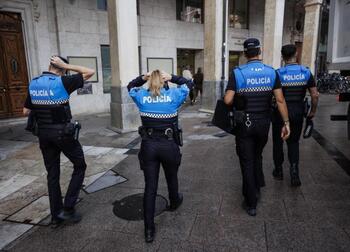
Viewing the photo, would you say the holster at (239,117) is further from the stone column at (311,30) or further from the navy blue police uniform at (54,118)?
the stone column at (311,30)

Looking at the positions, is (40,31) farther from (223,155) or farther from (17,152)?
(223,155)

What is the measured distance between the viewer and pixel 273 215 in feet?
10.9

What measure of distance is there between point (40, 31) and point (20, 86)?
1.96 metres

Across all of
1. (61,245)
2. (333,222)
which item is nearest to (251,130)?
(333,222)

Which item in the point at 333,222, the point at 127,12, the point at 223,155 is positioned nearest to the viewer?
the point at 333,222

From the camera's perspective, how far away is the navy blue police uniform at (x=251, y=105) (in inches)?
124

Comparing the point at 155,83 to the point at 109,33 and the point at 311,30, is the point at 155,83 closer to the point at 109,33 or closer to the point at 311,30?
the point at 109,33

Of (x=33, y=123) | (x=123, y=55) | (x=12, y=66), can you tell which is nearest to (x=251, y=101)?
(x=33, y=123)

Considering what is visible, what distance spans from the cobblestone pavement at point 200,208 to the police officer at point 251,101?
0.48m

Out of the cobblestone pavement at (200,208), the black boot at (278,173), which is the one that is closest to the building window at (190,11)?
the cobblestone pavement at (200,208)

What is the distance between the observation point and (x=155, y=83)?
280cm

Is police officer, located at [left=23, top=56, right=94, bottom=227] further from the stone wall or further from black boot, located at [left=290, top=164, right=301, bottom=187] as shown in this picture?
the stone wall

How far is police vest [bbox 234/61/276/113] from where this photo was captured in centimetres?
315

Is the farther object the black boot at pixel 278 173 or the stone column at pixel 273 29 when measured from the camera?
the stone column at pixel 273 29
